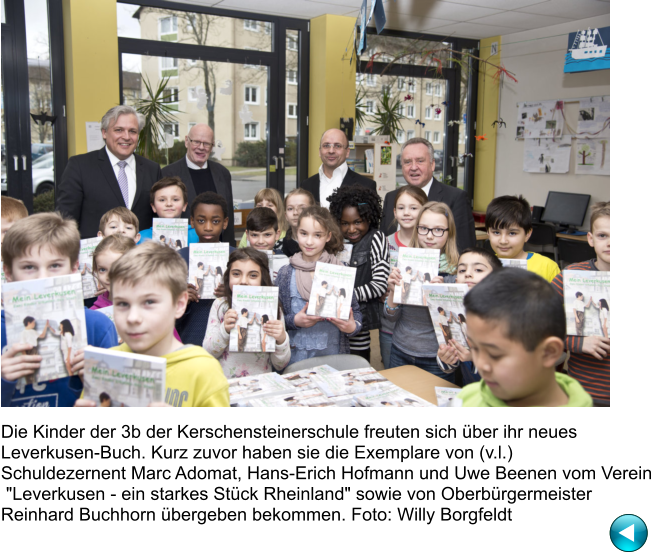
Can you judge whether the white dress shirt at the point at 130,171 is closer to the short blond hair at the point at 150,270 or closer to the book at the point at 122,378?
the short blond hair at the point at 150,270

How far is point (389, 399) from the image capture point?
5.81 feet

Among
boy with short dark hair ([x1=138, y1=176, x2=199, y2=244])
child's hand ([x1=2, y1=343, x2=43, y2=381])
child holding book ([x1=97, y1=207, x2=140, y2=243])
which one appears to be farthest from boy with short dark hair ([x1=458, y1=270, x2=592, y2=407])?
boy with short dark hair ([x1=138, y1=176, x2=199, y2=244])

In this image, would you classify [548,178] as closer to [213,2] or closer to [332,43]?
[332,43]

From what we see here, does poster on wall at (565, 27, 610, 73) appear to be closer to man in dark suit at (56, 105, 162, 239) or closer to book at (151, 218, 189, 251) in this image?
man in dark suit at (56, 105, 162, 239)

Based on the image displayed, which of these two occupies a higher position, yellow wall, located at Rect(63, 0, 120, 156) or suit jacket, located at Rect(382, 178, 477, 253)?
yellow wall, located at Rect(63, 0, 120, 156)

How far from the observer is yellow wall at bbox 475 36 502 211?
22.5 ft

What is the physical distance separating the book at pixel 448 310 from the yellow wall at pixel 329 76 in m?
4.43

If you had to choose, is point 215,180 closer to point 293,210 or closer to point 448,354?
point 293,210

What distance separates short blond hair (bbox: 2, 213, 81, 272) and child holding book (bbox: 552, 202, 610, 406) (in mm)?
1254

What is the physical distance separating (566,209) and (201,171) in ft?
14.0

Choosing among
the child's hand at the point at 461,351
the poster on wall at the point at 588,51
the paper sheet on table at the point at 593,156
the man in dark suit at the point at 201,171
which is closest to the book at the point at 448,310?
the child's hand at the point at 461,351
